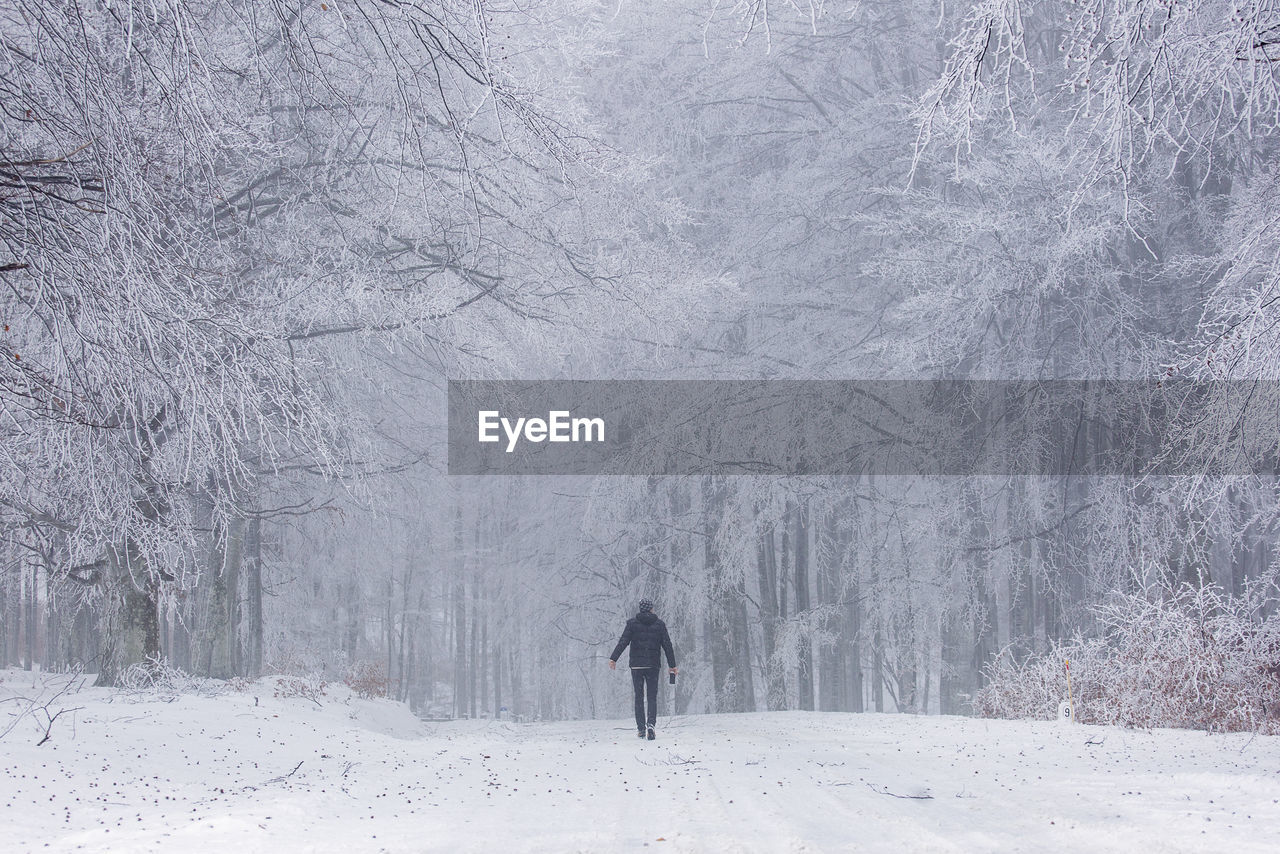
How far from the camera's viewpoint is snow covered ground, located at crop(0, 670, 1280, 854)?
576 cm

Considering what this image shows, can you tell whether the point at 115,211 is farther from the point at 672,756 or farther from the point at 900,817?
the point at 672,756

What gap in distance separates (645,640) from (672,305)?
223 inches

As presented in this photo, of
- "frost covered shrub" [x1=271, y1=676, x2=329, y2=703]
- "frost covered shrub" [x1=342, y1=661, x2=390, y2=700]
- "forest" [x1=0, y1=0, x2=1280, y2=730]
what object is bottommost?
"frost covered shrub" [x1=342, y1=661, x2=390, y2=700]

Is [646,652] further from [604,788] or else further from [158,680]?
[158,680]

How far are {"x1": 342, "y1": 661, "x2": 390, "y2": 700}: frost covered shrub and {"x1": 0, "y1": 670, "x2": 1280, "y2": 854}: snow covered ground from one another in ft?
40.5

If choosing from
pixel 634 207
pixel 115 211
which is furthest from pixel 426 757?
pixel 634 207

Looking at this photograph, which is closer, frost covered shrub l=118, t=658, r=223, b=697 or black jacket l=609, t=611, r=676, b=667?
black jacket l=609, t=611, r=676, b=667

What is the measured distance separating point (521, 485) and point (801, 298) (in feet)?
27.7

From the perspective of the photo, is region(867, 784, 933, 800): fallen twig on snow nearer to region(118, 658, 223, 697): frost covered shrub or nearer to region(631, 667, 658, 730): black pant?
region(631, 667, 658, 730): black pant

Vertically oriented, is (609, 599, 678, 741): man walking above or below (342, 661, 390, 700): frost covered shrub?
above

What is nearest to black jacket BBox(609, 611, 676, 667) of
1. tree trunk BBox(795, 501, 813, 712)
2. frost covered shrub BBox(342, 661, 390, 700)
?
tree trunk BBox(795, 501, 813, 712)

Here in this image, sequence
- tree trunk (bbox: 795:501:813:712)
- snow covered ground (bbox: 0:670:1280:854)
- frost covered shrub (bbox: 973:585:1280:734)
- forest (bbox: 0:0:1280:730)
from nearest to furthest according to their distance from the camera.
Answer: snow covered ground (bbox: 0:670:1280:854)
forest (bbox: 0:0:1280:730)
frost covered shrub (bbox: 973:585:1280:734)
tree trunk (bbox: 795:501:813:712)

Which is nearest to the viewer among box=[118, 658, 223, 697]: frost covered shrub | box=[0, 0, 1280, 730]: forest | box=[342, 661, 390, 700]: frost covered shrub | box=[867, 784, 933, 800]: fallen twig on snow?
box=[0, 0, 1280, 730]: forest

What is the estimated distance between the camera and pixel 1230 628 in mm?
12086
